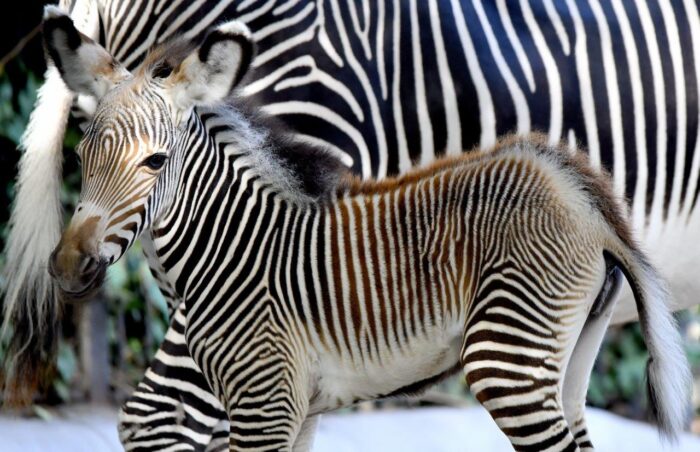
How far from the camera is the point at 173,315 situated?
491cm

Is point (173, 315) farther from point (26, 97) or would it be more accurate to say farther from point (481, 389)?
point (26, 97)

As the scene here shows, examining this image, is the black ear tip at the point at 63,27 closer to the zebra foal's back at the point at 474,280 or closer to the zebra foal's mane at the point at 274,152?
the zebra foal's mane at the point at 274,152

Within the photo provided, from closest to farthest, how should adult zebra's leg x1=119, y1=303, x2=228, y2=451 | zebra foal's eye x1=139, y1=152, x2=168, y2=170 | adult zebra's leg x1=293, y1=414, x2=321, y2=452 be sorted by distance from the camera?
zebra foal's eye x1=139, y1=152, x2=168, y2=170 < adult zebra's leg x1=293, y1=414, x2=321, y2=452 < adult zebra's leg x1=119, y1=303, x2=228, y2=451

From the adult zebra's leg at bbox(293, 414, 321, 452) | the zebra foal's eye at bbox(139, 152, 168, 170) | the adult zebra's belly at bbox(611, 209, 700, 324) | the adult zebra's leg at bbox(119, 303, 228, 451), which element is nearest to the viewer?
the zebra foal's eye at bbox(139, 152, 168, 170)

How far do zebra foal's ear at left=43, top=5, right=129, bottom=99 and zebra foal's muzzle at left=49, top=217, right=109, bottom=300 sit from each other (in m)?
0.60

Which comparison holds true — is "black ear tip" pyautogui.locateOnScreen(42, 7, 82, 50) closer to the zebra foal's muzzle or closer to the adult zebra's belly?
the zebra foal's muzzle

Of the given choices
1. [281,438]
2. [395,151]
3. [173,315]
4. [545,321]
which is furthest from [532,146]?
[173,315]

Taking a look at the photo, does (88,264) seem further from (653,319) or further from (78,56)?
(653,319)

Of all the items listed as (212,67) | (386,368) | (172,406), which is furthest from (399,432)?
(212,67)

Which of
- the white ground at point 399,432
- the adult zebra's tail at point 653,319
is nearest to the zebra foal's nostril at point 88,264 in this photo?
the adult zebra's tail at point 653,319

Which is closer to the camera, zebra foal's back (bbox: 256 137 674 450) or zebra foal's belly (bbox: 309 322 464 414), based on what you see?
zebra foal's back (bbox: 256 137 674 450)

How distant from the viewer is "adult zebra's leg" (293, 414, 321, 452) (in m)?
4.52

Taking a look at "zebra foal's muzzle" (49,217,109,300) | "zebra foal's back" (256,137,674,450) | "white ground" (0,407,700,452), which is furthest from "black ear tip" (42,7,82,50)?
"white ground" (0,407,700,452)

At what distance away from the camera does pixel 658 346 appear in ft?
13.0
